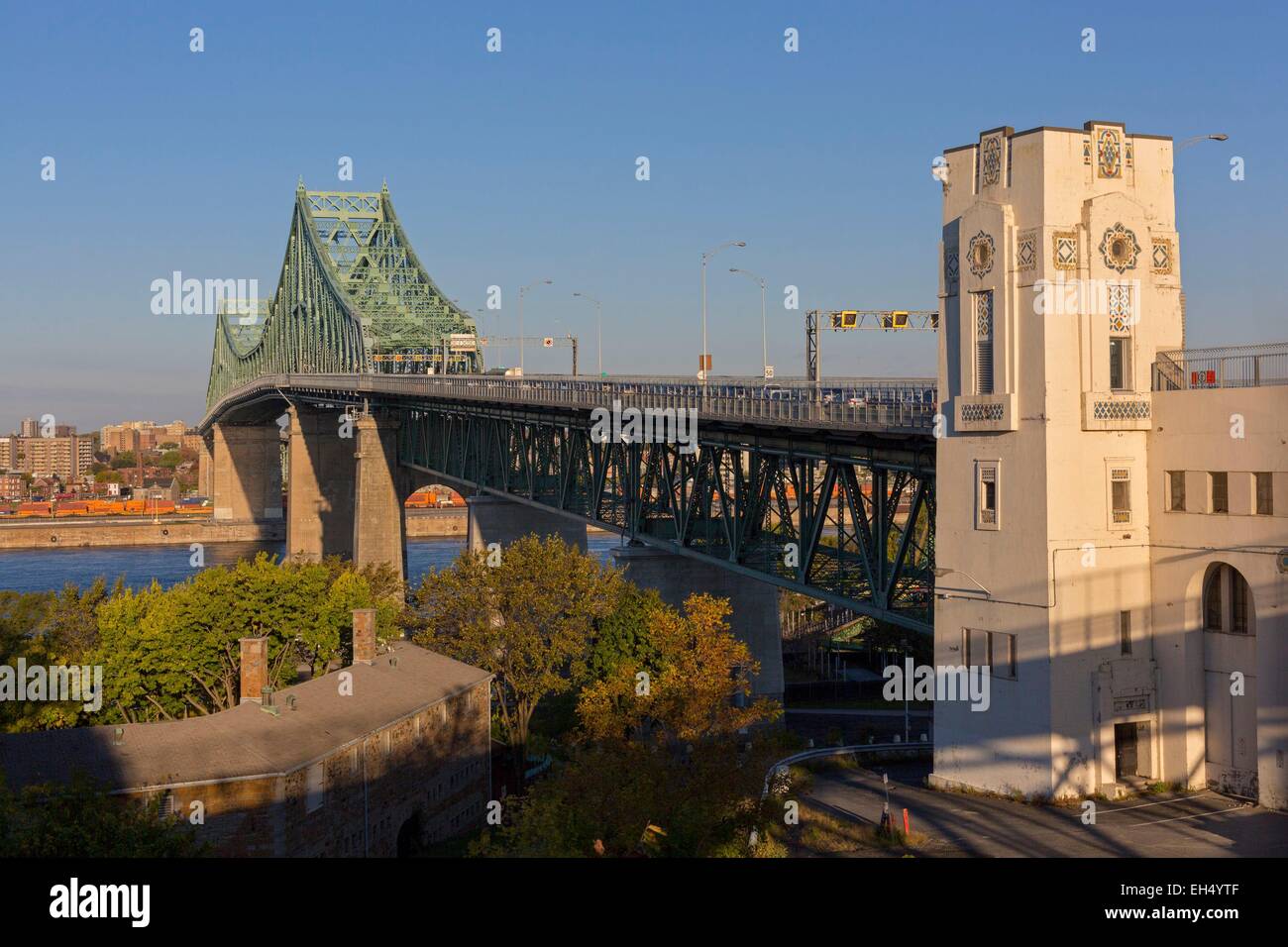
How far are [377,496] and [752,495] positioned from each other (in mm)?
50605

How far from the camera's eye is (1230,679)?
24234 mm

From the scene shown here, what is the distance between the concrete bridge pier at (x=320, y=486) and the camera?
352ft

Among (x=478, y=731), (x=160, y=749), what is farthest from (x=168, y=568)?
(x=160, y=749)

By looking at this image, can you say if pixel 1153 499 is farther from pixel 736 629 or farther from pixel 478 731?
pixel 736 629

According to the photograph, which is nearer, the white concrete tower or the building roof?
the white concrete tower

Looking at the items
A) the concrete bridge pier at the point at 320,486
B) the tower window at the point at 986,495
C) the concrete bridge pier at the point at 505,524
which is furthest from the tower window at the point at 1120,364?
the concrete bridge pier at the point at 320,486

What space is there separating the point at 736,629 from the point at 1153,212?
29.9m

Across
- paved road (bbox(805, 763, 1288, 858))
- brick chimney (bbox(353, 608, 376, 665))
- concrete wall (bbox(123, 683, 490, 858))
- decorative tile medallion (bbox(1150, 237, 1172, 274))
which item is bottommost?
concrete wall (bbox(123, 683, 490, 858))

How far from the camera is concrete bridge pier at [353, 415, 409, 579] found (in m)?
87.8

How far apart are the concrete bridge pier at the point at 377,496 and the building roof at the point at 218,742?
2042 inches

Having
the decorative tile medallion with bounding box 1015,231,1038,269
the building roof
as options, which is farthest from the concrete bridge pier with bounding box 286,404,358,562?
the decorative tile medallion with bounding box 1015,231,1038,269

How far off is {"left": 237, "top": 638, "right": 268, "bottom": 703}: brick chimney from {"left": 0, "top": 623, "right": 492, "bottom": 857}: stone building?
38mm

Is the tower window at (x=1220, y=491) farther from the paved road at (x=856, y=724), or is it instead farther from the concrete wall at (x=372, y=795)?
the paved road at (x=856, y=724)

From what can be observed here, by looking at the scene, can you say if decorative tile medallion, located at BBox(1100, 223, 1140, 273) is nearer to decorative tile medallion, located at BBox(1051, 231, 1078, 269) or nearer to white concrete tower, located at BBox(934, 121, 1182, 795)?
white concrete tower, located at BBox(934, 121, 1182, 795)
